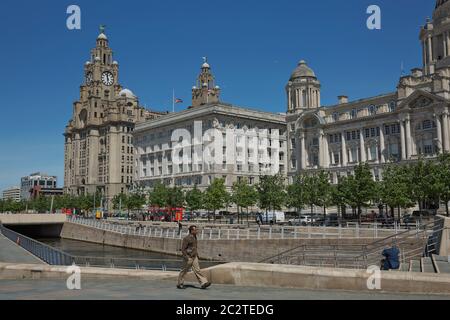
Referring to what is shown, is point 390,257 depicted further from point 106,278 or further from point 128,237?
point 128,237

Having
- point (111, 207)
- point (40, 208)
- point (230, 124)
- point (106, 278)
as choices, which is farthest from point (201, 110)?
point (106, 278)

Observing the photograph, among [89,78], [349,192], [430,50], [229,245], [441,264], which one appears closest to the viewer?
[441,264]

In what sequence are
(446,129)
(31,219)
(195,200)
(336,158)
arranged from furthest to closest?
(336,158) → (195,200) → (31,219) → (446,129)

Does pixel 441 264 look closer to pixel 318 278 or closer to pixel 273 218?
pixel 318 278

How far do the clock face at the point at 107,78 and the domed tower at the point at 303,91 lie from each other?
7935cm

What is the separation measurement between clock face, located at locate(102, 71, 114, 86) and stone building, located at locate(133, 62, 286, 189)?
1536 inches

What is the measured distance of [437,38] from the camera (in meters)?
92.1

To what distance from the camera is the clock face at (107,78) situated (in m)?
156

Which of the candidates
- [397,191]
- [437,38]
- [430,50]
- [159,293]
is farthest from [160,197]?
[159,293]

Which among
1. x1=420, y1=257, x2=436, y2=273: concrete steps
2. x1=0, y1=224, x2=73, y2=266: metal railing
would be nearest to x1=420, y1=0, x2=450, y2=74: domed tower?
x1=420, y1=257, x2=436, y2=273: concrete steps

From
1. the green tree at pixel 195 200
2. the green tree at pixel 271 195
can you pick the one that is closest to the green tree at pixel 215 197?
the green tree at pixel 195 200

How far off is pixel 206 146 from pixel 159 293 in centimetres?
8854

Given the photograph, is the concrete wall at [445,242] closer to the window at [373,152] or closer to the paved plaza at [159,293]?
the paved plaza at [159,293]

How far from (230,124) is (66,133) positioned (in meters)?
84.1
